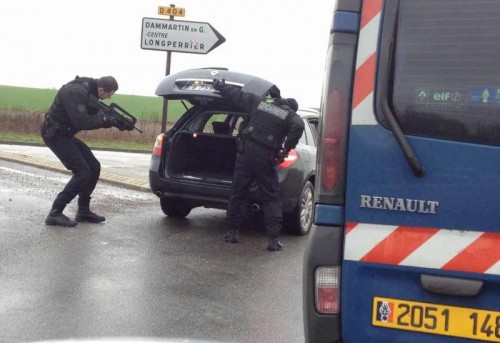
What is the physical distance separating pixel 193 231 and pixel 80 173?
1.47 meters

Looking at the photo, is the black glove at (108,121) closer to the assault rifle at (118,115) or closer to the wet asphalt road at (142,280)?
the assault rifle at (118,115)

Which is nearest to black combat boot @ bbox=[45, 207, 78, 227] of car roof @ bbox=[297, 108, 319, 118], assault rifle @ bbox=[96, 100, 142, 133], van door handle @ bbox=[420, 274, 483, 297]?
assault rifle @ bbox=[96, 100, 142, 133]

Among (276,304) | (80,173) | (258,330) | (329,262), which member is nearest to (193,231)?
(80,173)

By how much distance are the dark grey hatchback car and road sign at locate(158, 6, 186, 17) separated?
478cm

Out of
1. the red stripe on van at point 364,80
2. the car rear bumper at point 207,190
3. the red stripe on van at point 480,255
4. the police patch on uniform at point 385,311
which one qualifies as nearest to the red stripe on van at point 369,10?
the red stripe on van at point 364,80

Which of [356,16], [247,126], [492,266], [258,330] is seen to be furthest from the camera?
[247,126]

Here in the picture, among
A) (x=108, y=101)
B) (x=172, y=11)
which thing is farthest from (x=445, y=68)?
(x=108, y=101)

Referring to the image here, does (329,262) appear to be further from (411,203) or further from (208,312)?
(208,312)

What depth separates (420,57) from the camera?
11.1 ft

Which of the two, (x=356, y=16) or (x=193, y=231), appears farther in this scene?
(x=193, y=231)

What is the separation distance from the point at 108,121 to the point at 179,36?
5.22m

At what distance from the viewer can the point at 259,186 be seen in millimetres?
8508

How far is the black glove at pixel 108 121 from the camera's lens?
9062 mm

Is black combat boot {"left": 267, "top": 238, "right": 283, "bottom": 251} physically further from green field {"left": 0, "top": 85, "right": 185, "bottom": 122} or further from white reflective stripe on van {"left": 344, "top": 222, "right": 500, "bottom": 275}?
green field {"left": 0, "top": 85, "right": 185, "bottom": 122}
